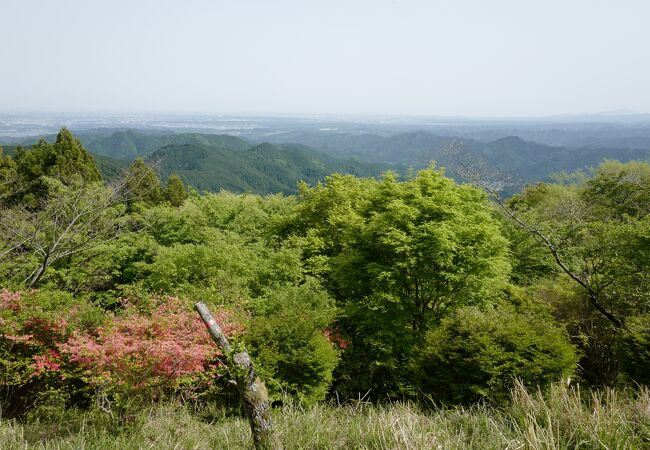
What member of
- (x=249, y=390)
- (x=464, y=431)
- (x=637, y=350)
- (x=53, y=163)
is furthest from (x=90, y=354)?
(x=53, y=163)

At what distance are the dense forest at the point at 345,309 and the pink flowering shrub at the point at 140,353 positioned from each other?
1.7 inches

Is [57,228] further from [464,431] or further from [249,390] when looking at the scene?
[464,431]

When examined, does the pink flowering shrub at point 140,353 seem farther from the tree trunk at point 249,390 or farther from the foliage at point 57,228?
the foliage at point 57,228

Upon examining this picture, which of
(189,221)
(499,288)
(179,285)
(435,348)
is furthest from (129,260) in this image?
(499,288)

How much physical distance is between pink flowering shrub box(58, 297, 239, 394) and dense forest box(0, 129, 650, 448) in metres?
0.04

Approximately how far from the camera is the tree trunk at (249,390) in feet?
11.4

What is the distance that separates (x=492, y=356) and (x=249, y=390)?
649cm

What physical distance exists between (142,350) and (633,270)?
11.9 metres

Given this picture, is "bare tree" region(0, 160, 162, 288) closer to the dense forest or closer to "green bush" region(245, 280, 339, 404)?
the dense forest

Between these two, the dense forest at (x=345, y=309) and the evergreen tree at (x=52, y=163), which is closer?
the dense forest at (x=345, y=309)

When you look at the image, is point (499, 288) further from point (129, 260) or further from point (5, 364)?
point (129, 260)

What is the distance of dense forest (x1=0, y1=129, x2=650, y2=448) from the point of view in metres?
7.85

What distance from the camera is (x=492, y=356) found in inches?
330

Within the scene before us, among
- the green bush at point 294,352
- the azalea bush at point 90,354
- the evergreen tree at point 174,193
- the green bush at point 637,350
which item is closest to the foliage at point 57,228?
the azalea bush at point 90,354
